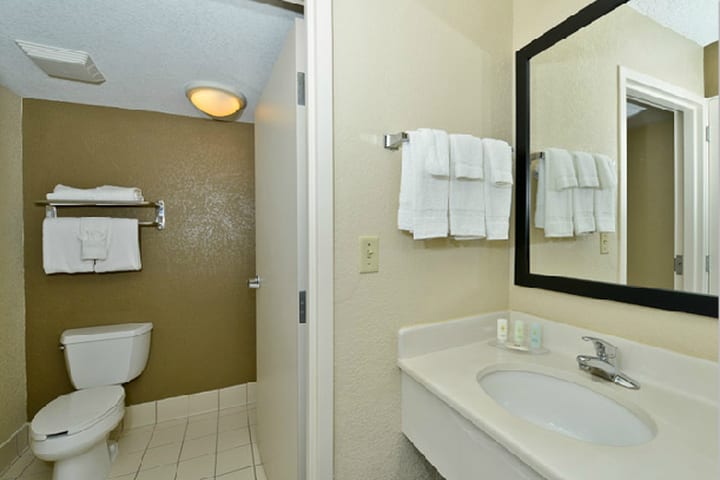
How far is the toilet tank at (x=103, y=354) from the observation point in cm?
179

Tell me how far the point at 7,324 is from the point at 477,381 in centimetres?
243

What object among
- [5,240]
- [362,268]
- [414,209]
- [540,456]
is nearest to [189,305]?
[5,240]

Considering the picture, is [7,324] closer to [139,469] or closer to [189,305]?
[189,305]

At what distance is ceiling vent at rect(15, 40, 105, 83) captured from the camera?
1370 mm

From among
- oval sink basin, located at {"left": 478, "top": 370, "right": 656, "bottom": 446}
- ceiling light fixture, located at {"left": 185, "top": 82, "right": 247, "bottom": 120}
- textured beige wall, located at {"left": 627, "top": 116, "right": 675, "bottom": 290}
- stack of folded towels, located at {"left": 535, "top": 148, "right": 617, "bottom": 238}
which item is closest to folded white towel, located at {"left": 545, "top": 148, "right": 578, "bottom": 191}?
stack of folded towels, located at {"left": 535, "top": 148, "right": 617, "bottom": 238}

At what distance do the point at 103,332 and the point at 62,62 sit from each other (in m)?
1.45

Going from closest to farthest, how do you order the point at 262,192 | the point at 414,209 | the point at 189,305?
the point at 414,209 < the point at 262,192 < the point at 189,305

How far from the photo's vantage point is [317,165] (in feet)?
3.02

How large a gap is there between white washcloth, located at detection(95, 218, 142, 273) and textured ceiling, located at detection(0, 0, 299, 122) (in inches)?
30.4

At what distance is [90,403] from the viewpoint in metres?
1.60

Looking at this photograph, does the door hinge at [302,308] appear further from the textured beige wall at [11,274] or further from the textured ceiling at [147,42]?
the textured beige wall at [11,274]

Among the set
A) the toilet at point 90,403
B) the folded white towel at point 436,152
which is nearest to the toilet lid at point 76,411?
the toilet at point 90,403

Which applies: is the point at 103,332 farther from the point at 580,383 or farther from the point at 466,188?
the point at 580,383

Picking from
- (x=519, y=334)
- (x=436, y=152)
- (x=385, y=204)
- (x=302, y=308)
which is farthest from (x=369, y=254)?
(x=519, y=334)
